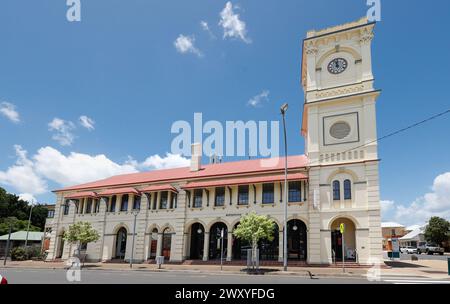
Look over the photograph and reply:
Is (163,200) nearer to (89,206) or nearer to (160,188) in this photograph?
(160,188)

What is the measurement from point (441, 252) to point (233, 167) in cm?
4016

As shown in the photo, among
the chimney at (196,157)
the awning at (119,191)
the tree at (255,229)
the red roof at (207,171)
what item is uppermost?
the chimney at (196,157)

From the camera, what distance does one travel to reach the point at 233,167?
110 ft

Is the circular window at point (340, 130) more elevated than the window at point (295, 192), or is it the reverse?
the circular window at point (340, 130)

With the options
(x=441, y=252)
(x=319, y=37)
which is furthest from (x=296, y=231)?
(x=441, y=252)

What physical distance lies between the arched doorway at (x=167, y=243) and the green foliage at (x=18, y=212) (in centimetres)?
4868

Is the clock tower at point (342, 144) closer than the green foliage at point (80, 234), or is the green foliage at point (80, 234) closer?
the clock tower at point (342, 144)

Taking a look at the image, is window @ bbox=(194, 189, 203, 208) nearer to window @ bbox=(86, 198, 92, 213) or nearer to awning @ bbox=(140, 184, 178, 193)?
awning @ bbox=(140, 184, 178, 193)

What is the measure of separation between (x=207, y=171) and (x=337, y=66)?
16.3 metres

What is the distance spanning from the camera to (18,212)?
252ft

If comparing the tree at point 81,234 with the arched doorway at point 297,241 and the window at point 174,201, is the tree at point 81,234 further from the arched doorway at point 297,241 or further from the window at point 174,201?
the arched doorway at point 297,241

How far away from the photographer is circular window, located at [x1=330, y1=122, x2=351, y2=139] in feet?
89.0

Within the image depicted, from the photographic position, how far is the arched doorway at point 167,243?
1273 inches

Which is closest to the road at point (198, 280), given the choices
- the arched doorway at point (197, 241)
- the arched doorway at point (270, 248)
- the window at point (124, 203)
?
the arched doorway at point (270, 248)
